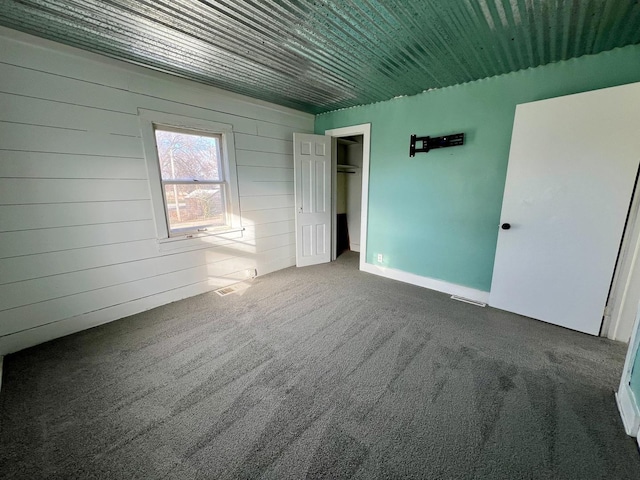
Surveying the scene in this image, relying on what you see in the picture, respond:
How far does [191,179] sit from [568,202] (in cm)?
370

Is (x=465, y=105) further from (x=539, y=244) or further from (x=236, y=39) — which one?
(x=236, y=39)

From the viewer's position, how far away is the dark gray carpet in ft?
4.08

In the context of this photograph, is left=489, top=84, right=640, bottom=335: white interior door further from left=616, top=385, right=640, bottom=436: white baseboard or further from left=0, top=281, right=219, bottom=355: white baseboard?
left=0, top=281, right=219, bottom=355: white baseboard

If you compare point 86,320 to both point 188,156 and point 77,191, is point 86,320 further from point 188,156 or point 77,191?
point 188,156

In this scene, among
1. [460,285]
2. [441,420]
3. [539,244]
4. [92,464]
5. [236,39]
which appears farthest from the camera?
[460,285]

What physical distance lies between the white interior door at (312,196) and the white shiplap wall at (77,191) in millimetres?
1145

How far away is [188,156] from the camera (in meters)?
2.90

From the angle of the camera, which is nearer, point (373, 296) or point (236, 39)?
point (236, 39)

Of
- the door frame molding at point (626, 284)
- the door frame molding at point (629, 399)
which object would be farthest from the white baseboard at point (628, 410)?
the door frame molding at point (626, 284)

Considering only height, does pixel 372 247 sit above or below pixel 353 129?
below

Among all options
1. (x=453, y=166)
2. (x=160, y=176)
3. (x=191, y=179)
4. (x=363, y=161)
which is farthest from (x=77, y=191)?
(x=453, y=166)

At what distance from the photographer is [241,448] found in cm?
131

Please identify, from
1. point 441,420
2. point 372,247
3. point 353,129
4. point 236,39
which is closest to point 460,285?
point 372,247

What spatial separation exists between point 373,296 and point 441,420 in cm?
166
